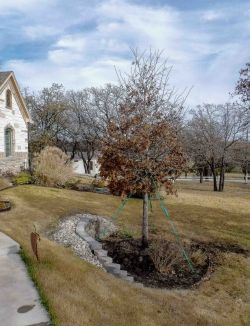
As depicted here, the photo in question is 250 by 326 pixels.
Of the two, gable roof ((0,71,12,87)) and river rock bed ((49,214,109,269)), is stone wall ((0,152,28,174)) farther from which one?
river rock bed ((49,214,109,269))

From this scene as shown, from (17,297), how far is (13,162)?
20806 mm

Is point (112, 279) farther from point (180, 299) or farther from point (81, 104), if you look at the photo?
point (81, 104)

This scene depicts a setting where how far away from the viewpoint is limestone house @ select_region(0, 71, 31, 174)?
24.4 metres

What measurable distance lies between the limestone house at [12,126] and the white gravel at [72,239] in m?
12.7

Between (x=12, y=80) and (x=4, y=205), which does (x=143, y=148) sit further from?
(x=12, y=80)

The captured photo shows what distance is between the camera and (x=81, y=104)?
5241cm

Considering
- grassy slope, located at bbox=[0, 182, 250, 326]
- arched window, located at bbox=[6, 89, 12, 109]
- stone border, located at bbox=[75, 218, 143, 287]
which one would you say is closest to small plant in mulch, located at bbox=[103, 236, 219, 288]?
stone border, located at bbox=[75, 218, 143, 287]

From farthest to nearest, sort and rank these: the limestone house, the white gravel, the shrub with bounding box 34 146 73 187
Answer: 1. the limestone house
2. the shrub with bounding box 34 146 73 187
3. the white gravel

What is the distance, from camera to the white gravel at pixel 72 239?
9742 mm

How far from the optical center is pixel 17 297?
20.9 feet

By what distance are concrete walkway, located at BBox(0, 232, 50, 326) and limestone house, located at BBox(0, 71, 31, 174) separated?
17.0m

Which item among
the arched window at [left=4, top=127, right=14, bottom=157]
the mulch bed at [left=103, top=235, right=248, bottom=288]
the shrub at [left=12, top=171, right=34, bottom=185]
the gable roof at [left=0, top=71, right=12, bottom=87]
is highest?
the gable roof at [left=0, top=71, right=12, bottom=87]

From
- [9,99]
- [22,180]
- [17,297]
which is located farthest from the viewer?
[9,99]

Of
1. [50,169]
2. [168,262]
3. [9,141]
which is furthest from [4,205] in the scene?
[9,141]
